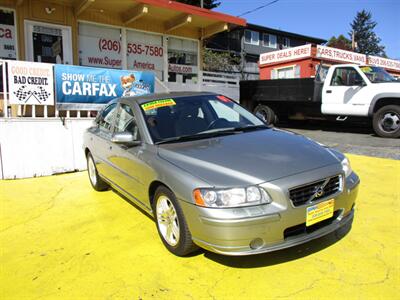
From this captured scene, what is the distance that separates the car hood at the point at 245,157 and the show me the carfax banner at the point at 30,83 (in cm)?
448

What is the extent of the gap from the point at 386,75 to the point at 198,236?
9542mm

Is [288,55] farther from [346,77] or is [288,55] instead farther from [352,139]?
[352,139]

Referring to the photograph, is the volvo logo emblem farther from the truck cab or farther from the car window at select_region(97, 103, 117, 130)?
the truck cab

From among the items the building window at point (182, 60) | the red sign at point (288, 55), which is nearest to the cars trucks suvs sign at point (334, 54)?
the red sign at point (288, 55)

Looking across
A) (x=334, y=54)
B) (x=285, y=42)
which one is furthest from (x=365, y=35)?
(x=334, y=54)

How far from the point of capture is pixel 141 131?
3.96 m

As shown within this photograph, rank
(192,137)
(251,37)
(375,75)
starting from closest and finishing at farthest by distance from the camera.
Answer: (192,137)
(375,75)
(251,37)

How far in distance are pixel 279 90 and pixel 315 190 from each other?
31.1 ft

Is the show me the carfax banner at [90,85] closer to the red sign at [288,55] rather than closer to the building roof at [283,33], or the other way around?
the red sign at [288,55]

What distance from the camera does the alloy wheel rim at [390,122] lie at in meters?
9.37

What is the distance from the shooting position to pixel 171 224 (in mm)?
3393

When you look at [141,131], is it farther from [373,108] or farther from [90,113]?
[373,108]

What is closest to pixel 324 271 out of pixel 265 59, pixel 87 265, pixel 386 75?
pixel 87 265

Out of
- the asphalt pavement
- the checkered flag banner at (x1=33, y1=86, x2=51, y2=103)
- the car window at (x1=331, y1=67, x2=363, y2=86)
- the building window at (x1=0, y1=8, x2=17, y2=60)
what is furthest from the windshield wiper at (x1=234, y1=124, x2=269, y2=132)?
the building window at (x1=0, y1=8, x2=17, y2=60)
